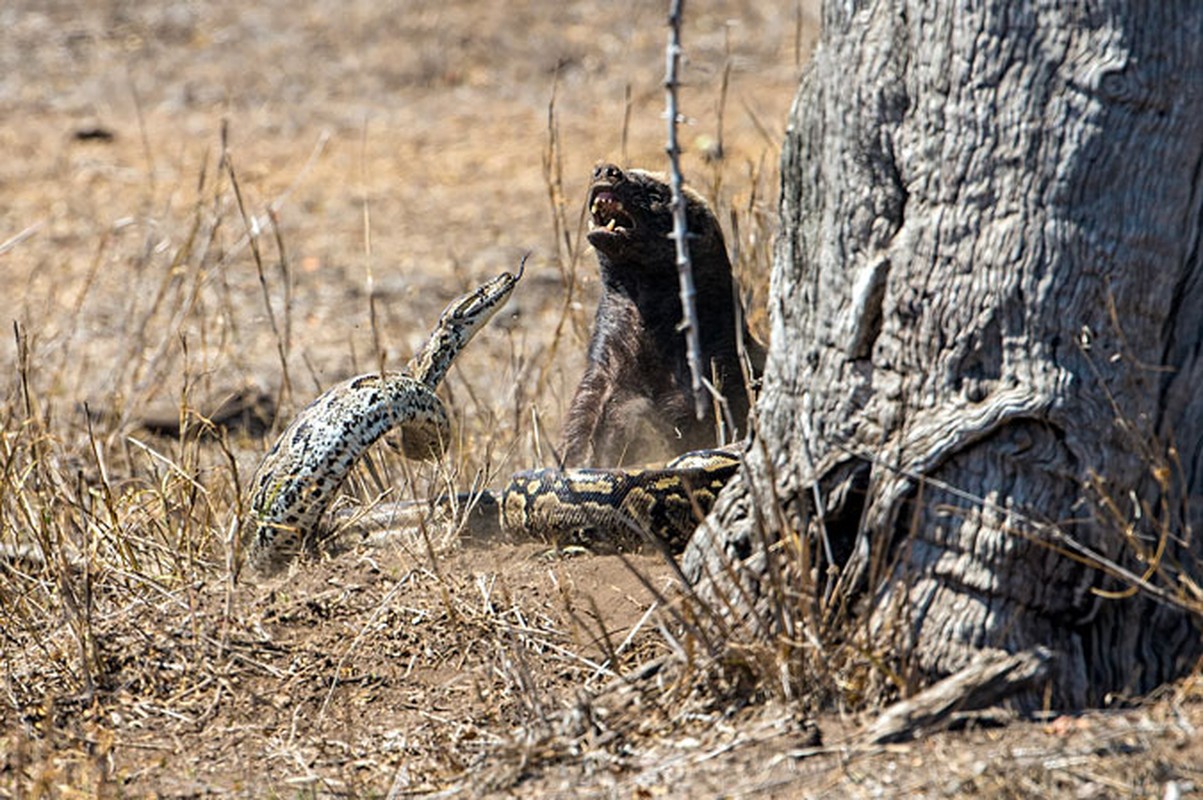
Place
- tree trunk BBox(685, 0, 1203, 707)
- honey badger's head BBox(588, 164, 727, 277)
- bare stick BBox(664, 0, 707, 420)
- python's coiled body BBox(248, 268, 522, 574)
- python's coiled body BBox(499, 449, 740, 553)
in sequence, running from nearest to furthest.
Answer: tree trunk BBox(685, 0, 1203, 707) < bare stick BBox(664, 0, 707, 420) < python's coiled body BBox(499, 449, 740, 553) < python's coiled body BBox(248, 268, 522, 574) < honey badger's head BBox(588, 164, 727, 277)

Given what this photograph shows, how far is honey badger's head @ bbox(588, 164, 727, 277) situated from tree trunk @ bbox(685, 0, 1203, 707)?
7.83ft

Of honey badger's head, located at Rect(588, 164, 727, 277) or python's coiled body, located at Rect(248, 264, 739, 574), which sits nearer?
python's coiled body, located at Rect(248, 264, 739, 574)

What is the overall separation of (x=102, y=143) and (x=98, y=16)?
4.15 meters

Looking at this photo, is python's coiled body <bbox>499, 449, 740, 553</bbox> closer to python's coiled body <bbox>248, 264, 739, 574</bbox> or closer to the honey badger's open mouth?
python's coiled body <bbox>248, 264, 739, 574</bbox>

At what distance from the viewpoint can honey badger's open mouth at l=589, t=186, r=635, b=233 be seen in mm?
6055

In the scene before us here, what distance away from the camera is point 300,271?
10992 millimetres

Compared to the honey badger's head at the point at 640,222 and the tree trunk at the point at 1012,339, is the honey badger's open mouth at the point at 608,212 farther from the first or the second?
the tree trunk at the point at 1012,339

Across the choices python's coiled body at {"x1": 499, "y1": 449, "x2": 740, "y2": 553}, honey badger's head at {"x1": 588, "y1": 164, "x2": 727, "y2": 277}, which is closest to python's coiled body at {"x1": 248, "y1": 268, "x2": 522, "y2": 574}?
python's coiled body at {"x1": 499, "y1": 449, "x2": 740, "y2": 553}

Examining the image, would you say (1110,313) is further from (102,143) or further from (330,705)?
(102,143)

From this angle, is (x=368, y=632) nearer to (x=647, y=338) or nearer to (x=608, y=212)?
(x=647, y=338)

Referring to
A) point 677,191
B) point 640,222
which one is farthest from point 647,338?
point 677,191

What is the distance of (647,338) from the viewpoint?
621 centimetres

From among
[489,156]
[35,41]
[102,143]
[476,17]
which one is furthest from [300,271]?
[35,41]

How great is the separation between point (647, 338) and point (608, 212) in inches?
21.2
